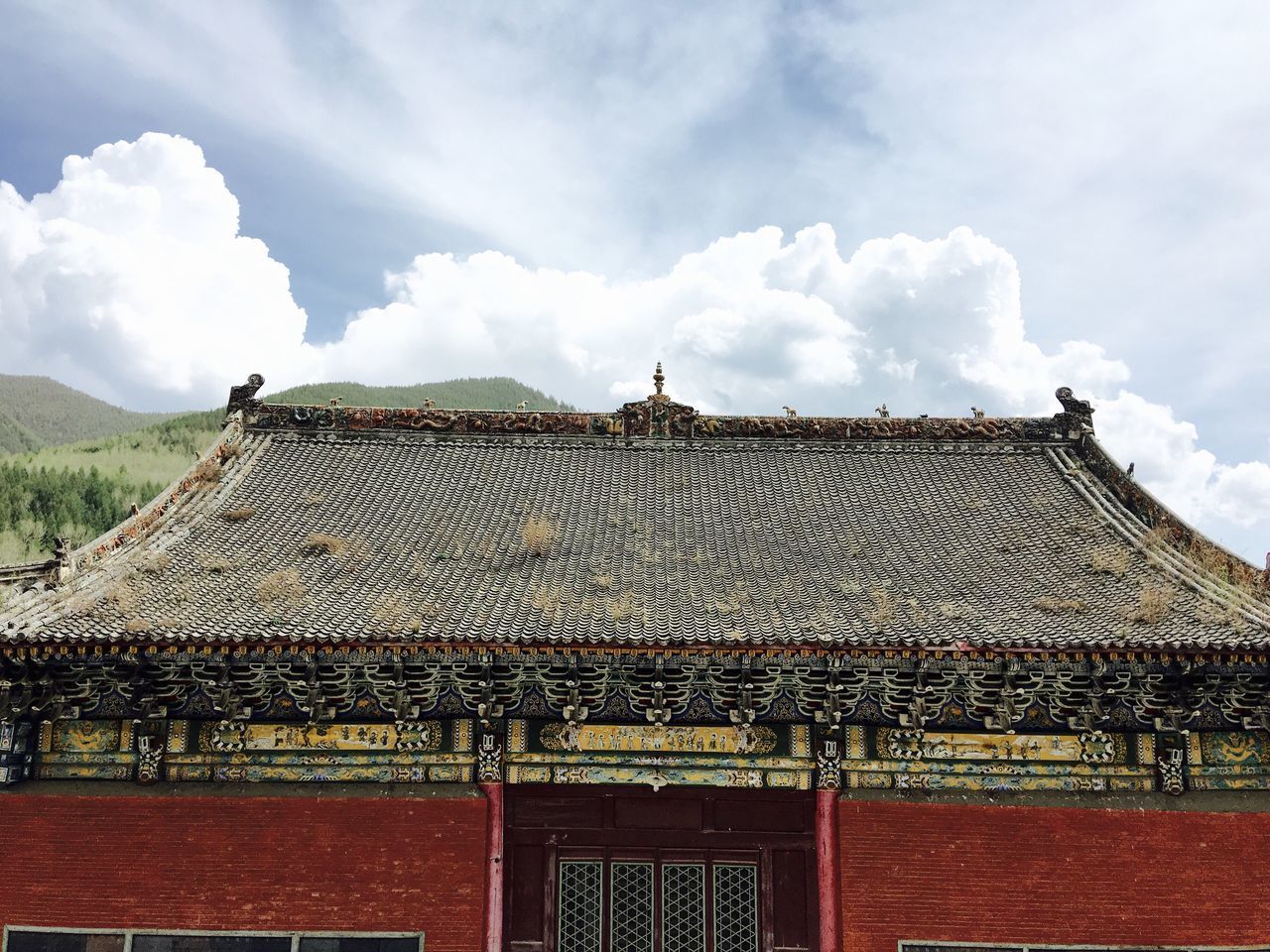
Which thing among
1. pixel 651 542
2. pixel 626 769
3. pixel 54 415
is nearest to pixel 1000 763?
pixel 626 769

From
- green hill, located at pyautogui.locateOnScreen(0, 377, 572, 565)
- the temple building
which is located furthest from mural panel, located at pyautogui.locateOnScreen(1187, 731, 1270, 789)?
green hill, located at pyautogui.locateOnScreen(0, 377, 572, 565)

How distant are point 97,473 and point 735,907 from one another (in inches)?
2710

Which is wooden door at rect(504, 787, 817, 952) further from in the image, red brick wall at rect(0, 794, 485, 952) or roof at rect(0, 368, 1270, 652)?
roof at rect(0, 368, 1270, 652)

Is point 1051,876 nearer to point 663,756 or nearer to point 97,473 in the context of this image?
point 663,756

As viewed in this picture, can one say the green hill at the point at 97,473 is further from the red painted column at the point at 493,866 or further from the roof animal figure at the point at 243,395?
the red painted column at the point at 493,866

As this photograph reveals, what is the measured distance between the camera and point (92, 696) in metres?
10.2

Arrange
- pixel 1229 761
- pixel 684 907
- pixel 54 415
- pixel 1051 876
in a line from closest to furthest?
pixel 1051 876
pixel 1229 761
pixel 684 907
pixel 54 415

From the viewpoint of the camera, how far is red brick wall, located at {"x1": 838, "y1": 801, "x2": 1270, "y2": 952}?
9.85 metres

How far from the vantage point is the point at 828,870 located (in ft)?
33.1

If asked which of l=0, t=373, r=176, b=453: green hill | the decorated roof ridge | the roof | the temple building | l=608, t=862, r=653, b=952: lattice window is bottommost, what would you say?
l=608, t=862, r=653, b=952: lattice window

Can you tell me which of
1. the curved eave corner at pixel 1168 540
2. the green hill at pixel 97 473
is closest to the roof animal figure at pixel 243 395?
the curved eave corner at pixel 1168 540

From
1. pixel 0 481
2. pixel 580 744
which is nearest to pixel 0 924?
pixel 580 744

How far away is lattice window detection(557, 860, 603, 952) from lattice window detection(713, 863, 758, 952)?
135 cm

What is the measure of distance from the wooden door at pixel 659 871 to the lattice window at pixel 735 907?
0.04 ft
